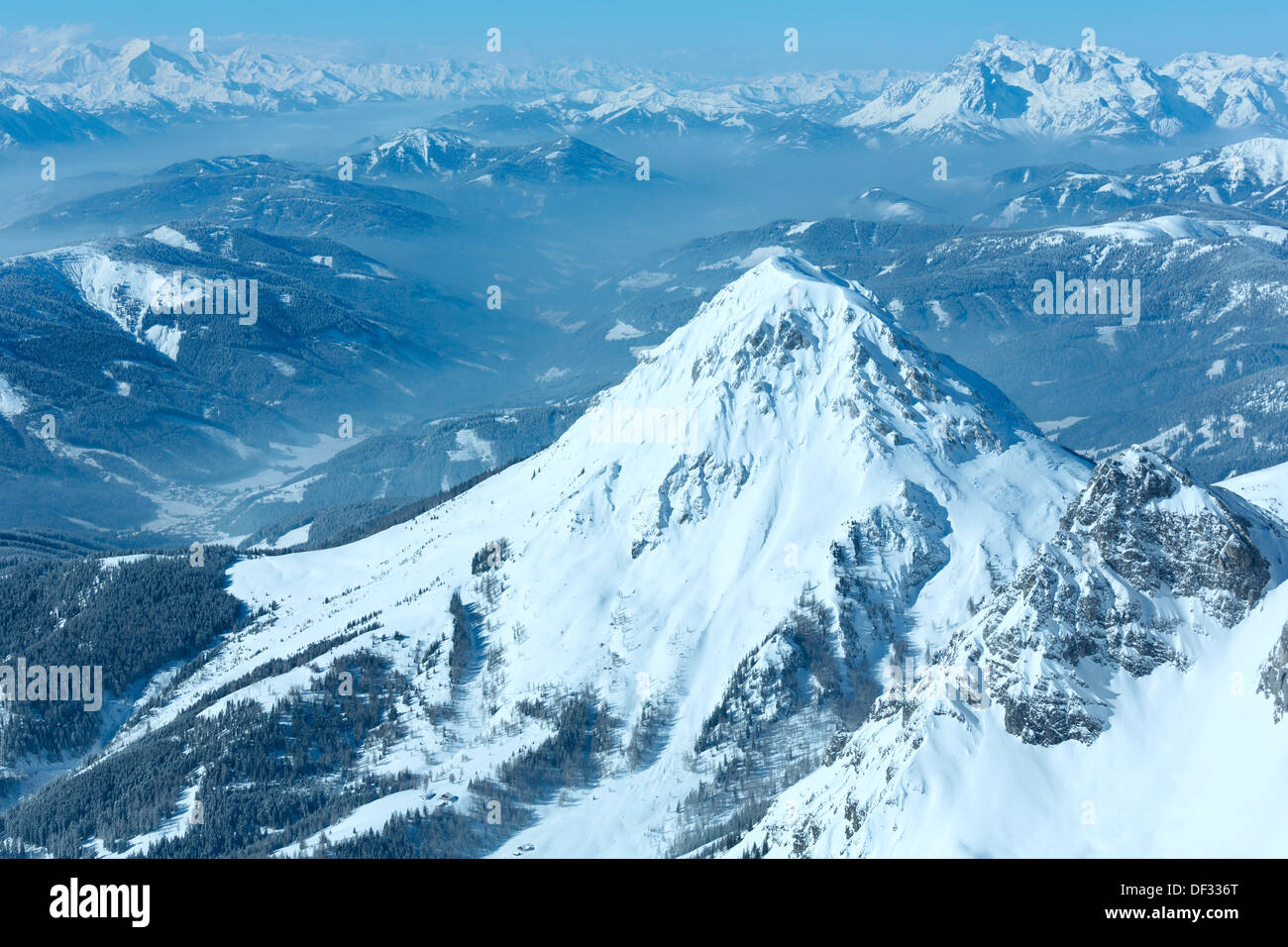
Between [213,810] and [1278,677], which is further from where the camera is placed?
[213,810]

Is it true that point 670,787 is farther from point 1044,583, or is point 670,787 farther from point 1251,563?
point 1251,563

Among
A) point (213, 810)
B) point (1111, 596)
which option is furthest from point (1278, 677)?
point (213, 810)
